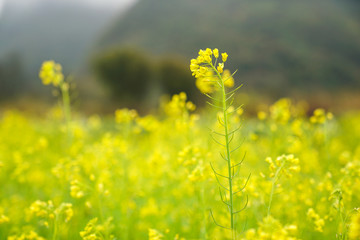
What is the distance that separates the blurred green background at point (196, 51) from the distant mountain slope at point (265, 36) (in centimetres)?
11

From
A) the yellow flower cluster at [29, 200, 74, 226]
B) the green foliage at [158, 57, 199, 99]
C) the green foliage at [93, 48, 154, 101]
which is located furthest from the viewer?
the green foliage at [93, 48, 154, 101]

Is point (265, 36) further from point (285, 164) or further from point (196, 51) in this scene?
point (285, 164)

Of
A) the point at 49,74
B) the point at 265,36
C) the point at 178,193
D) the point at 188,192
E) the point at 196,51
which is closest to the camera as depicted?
the point at 49,74

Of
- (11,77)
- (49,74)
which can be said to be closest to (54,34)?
(11,77)

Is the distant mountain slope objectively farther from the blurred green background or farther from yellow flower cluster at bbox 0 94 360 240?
yellow flower cluster at bbox 0 94 360 240

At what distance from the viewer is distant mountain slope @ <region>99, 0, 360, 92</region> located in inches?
1266

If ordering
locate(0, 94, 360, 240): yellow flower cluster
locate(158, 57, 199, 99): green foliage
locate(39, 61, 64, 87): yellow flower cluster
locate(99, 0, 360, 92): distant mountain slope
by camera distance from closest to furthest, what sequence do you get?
1. locate(0, 94, 360, 240): yellow flower cluster
2. locate(39, 61, 64, 87): yellow flower cluster
3. locate(158, 57, 199, 99): green foliage
4. locate(99, 0, 360, 92): distant mountain slope

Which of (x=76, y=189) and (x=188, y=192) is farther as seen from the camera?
(x=188, y=192)

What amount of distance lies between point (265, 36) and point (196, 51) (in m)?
12.3

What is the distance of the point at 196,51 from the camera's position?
29688mm

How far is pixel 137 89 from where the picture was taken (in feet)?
83.2

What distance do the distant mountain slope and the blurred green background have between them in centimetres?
11

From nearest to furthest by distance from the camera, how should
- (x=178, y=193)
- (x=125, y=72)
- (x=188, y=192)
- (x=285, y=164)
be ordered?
A: (x=285, y=164) → (x=188, y=192) → (x=178, y=193) → (x=125, y=72)

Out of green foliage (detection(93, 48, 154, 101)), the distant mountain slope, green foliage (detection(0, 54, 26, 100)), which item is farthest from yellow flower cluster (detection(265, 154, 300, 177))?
green foliage (detection(0, 54, 26, 100))
